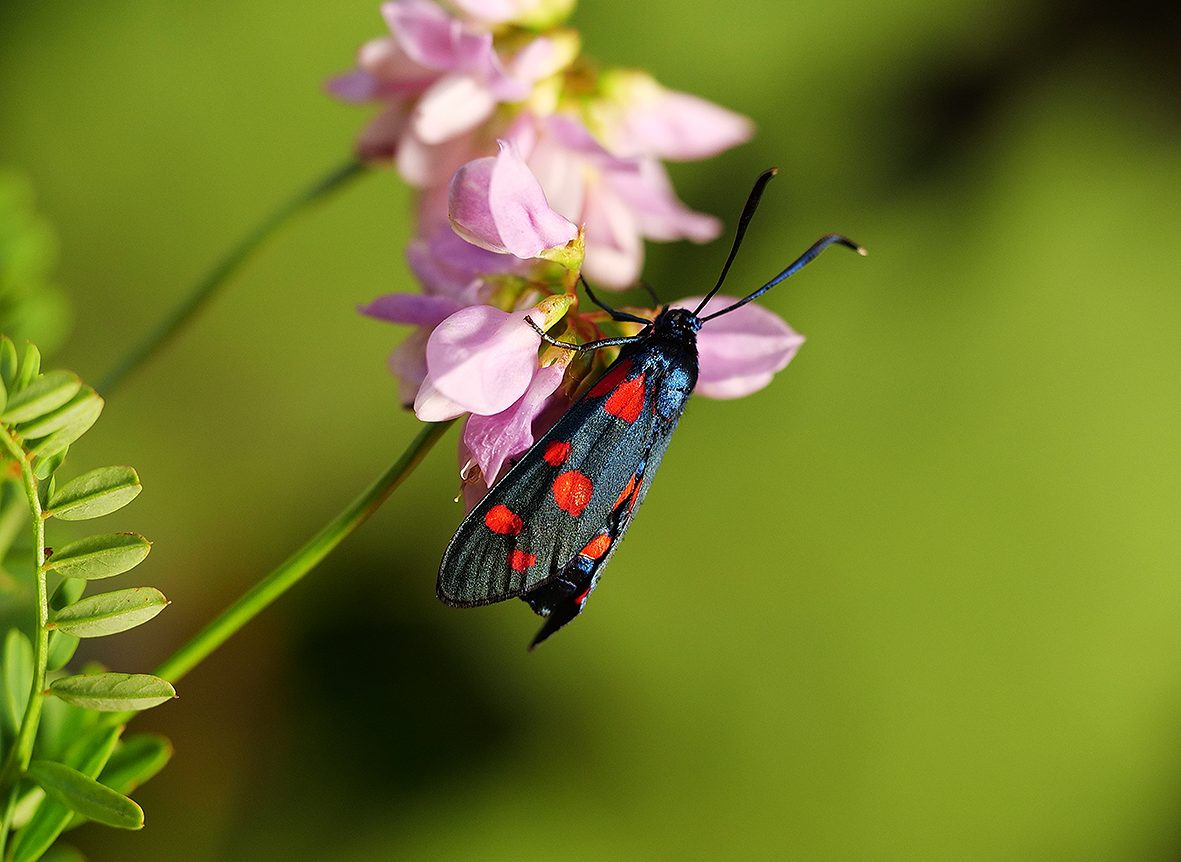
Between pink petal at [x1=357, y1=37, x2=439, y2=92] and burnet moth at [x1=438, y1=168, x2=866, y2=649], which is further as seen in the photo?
pink petal at [x1=357, y1=37, x2=439, y2=92]

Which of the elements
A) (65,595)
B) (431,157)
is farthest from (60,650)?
(431,157)

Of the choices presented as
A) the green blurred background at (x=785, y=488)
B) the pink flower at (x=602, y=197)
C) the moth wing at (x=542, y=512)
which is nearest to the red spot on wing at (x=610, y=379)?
the moth wing at (x=542, y=512)

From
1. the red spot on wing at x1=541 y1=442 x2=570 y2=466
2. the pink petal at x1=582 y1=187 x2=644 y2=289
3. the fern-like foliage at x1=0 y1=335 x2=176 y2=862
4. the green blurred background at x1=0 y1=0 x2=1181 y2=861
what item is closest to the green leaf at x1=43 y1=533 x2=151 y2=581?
the fern-like foliage at x1=0 y1=335 x2=176 y2=862

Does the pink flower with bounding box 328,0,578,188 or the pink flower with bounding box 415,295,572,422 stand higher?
the pink flower with bounding box 328,0,578,188

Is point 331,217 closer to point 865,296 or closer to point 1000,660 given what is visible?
point 865,296

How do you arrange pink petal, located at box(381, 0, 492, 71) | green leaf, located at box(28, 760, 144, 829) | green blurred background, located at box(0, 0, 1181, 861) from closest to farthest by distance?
green leaf, located at box(28, 760, 144, 829)
pink petal, located at box(381, 0, 492, 71)
green blurred background, located at box(0, 0, 1181, 861)

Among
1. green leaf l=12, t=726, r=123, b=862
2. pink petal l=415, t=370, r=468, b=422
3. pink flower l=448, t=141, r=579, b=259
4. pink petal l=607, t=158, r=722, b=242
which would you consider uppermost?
pink petal l=607, t=158, r=722, b=242

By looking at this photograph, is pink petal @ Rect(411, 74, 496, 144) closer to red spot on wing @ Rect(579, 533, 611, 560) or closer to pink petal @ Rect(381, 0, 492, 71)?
pink petal @ Rect(381, 0, 492, 71)
